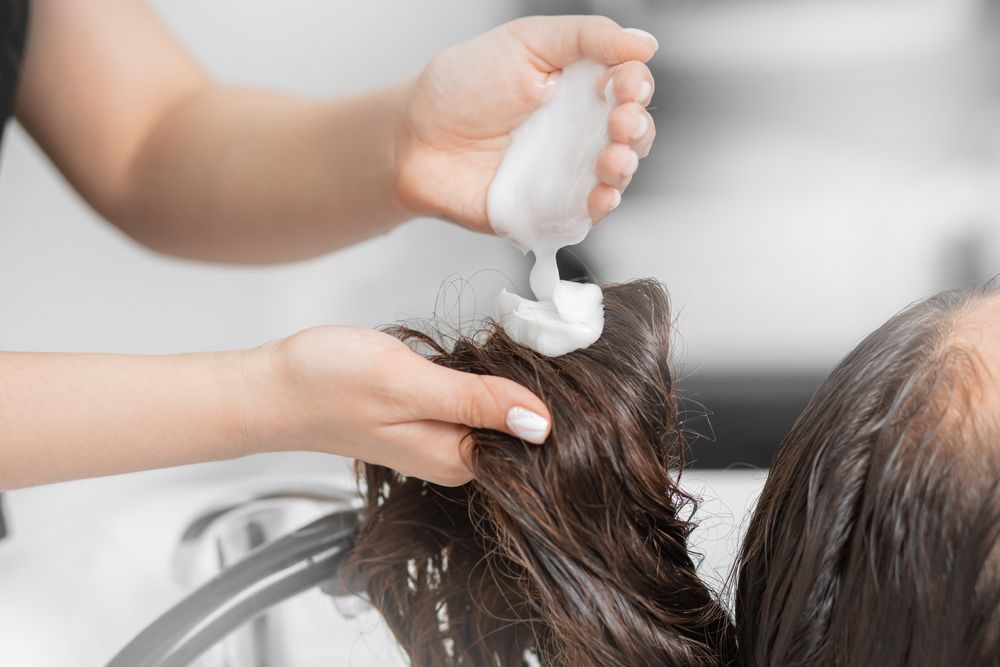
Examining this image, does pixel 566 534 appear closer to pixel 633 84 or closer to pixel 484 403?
pixel 484 403

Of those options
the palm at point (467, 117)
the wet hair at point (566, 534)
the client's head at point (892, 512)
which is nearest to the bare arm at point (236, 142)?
the palm at point (467, 117)

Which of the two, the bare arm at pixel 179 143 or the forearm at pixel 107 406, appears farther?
the bare arm at pixel 179 143

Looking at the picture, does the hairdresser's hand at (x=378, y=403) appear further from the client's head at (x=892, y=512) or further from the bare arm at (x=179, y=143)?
the bare arm at (x=179, y=143)

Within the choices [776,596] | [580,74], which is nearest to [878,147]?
[580,74]

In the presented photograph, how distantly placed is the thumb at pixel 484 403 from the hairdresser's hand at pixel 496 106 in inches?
6.9

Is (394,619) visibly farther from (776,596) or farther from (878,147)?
(878,147)

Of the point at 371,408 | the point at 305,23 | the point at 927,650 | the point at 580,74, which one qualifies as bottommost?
the point at 927,650

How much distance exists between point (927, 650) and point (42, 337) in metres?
1.60

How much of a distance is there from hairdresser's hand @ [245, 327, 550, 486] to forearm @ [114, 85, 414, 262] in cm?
33

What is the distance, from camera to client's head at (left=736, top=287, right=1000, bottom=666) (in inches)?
21.1

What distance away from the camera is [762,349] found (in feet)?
5.44

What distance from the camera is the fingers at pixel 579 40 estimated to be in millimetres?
740

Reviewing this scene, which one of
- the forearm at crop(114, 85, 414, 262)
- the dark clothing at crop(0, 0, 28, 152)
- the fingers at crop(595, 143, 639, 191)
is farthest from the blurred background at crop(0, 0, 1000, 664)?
the fingers at crop(595, 143, 639, 191)

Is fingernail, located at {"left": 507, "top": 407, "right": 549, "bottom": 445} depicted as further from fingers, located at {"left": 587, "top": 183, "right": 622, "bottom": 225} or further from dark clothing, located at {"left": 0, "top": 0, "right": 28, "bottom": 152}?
dark clothing, located at {"left": 0, "top": 0, "right": 28, "bottom": 152}
